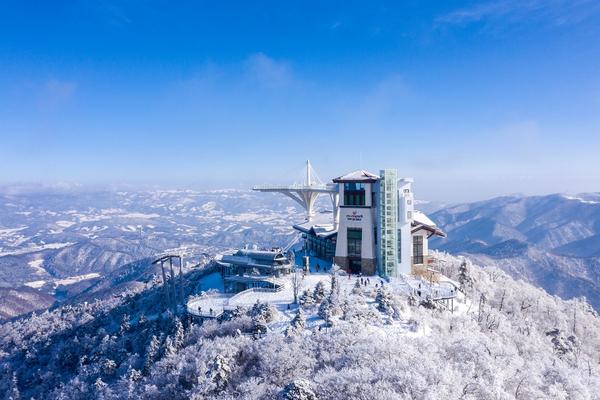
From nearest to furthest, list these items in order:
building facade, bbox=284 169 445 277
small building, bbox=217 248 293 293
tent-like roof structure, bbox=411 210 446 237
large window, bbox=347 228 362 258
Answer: small building, bbox=217 248 293 293 < building facade, bbox=284 169 445 277 < large window, bbox=347 228 362 258 < tent-like roof structure, bbox=411 210 446 237

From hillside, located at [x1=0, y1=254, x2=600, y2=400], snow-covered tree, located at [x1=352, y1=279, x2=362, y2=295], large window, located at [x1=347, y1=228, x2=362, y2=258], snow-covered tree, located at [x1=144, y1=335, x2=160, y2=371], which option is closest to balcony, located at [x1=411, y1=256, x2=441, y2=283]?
hillside, located at [x1=0, y1=254, x2=600, y2=400]

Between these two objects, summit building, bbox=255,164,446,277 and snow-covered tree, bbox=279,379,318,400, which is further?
summit building, bbox=255,164,446,277

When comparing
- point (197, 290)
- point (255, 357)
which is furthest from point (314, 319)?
point (197, 290)

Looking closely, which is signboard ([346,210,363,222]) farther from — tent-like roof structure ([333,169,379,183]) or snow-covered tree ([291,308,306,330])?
snow-covered tree ([291,308,306,330])

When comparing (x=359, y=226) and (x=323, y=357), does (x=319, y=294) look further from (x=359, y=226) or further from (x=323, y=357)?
(x=359, y=226)

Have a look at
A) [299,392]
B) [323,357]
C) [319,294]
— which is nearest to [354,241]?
[319,294]

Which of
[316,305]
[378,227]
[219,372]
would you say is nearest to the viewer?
[219,372]
